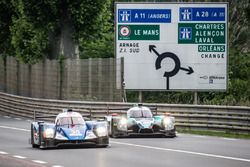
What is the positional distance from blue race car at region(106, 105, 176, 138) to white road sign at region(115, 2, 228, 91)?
10.2m

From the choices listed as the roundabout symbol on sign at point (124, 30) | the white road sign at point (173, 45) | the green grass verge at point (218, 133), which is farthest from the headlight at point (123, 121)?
the roundabout symbol on sign at point (124, 30)

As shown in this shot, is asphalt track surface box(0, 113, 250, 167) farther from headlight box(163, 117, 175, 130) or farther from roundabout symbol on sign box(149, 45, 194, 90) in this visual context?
roundabout symbol on sign box(149, 45, 194, 90)

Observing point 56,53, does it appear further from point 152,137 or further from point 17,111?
point 152,137

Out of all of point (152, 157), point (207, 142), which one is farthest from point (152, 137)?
point (152, 157)

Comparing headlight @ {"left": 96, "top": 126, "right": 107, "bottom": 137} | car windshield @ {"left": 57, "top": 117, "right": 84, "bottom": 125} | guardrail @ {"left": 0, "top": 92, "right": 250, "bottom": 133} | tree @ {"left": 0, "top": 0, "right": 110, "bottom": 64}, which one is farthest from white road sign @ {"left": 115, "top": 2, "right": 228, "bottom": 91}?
headlight @ {"left": 96, "top": 126, "right": 107, "bottom": 137}

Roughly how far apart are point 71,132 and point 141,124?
5130 mm

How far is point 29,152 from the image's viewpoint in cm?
2308

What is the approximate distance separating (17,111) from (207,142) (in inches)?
843

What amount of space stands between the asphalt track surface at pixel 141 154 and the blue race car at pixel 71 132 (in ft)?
0.85

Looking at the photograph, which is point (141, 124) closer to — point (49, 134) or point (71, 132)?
point (71, 132)

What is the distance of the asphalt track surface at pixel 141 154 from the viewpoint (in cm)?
1912

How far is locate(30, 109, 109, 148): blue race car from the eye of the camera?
2377 centimetres

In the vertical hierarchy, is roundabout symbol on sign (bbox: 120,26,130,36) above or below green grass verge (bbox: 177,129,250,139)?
above

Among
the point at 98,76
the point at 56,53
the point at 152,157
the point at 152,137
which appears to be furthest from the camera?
the point at 56,53
